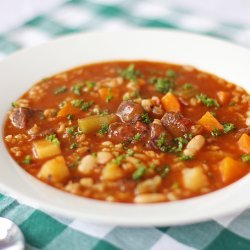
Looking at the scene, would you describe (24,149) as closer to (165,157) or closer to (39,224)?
(39,224)

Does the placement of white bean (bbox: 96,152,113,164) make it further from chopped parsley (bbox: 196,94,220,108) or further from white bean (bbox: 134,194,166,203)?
chopped parsley (bbox: 196,94,220,108)

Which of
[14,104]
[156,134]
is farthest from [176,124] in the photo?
[14,104]

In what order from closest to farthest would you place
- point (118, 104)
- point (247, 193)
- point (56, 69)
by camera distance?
point (247, 193) → point (118, 104) → point (56, 69)

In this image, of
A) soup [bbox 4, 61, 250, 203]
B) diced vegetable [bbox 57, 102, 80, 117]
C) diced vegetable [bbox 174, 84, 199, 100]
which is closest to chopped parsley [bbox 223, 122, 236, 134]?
soup [bbox 4, 61, 250, 203]

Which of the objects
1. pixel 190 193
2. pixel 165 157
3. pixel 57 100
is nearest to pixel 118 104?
pixel 57 100

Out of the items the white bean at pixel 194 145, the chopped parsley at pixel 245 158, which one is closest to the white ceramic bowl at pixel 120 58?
the chopped parsley at pixel 245 158
